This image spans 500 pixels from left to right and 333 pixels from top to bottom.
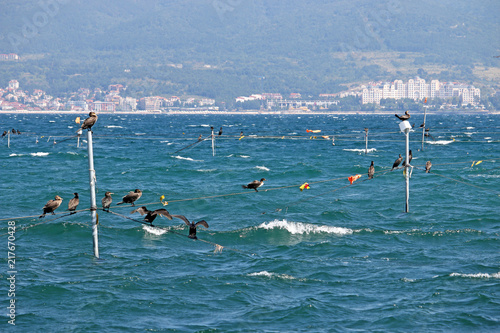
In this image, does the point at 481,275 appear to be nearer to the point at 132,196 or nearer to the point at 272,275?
the point at 272,275

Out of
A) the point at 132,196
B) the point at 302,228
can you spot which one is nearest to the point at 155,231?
the point at 302,228

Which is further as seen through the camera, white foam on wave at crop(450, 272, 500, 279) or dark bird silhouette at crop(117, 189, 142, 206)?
white foam on wave at crop(450, 272, 500, 279)

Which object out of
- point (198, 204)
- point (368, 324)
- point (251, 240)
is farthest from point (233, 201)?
point (368, 324)

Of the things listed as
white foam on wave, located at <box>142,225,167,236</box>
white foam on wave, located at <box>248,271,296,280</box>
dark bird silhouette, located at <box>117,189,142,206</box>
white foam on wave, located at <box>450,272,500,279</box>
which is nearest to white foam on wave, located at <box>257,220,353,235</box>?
white foam on wave, located at <box>142,225,167,236</box>

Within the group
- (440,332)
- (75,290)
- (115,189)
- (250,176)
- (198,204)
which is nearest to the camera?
(440,332)

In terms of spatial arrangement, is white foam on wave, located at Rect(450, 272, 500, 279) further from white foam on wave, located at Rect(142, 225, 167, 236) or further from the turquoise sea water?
white foam on wave, located at Rect(142, 225, 167, 236)

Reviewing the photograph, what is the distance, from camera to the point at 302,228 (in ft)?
88.5

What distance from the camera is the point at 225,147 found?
79.1 meters

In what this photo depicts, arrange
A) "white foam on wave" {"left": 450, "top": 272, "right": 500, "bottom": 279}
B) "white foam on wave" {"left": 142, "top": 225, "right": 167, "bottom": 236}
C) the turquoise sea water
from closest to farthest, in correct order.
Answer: the turquoise sea water
"white foam on wave" {"left": 450, "top": 272, "right": 500, "bottom": 279}
"white foam on wave" {"left": 142, "top": 225, "right": 167, "bottom": 236}

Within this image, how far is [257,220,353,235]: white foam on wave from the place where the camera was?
26328 millimetres

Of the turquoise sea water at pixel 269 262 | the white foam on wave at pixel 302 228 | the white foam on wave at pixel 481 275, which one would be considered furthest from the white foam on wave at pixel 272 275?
the white foam on wave at pixel 302 228

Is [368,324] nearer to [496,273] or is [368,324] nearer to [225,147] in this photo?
[496,273]

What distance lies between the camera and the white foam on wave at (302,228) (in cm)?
2633

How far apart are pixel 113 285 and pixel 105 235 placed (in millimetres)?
7280
